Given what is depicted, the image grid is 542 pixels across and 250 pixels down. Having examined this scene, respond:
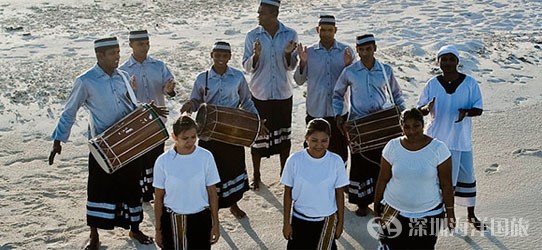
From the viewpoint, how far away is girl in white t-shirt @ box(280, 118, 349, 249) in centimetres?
430

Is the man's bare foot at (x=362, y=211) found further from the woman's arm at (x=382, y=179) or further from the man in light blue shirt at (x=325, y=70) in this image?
the woman's arm at (x=382, y=179)

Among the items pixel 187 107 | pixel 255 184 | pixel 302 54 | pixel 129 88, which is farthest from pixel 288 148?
pixel 129 88

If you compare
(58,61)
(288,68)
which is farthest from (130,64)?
(58,61)

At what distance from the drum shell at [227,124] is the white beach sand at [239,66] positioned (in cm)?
A: 79

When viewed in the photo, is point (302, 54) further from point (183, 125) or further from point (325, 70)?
point (183, 125)

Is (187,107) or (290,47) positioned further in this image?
(290,47)

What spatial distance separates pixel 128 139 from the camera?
16.3 feet

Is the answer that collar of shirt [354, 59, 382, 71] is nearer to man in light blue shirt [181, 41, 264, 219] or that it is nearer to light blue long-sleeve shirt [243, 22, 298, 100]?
light blue long-sleeve shirt [243, 22, 298, 100]

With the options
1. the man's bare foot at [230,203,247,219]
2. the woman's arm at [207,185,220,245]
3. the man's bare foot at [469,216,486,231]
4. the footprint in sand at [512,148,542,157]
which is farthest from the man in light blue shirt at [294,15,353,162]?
the footprint in sand at [512,148,542,157]

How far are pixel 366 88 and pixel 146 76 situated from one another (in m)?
1.92

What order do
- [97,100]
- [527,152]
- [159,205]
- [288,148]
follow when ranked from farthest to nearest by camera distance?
[527,152], [288,148], [97,100], [159,205]

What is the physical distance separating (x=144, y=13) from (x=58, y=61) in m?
3.90

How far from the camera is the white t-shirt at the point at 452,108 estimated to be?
532 cm

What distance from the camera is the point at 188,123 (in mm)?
4316
